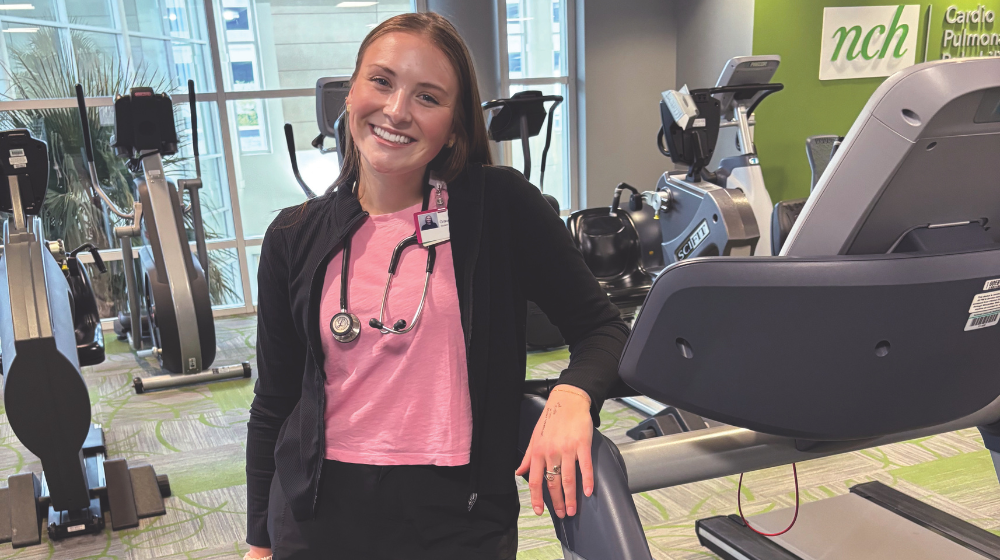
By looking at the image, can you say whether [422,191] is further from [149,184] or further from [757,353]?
[149,184]

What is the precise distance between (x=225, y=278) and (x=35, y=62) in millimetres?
2051

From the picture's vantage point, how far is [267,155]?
6027mm

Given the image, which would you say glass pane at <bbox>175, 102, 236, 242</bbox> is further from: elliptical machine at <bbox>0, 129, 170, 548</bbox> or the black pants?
the black pants

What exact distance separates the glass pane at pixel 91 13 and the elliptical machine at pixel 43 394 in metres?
3.17

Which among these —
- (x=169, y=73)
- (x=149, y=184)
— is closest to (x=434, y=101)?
(x=149, y=184)

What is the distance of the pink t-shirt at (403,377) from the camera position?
119cm

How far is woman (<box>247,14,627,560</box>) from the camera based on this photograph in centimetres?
118

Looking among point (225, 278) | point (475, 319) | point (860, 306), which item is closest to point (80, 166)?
point (225, 278)

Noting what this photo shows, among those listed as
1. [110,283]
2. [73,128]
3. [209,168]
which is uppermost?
[73,128]

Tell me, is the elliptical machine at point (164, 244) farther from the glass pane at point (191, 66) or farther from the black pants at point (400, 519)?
the black pants at point (400, 519)

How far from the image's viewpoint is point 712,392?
39.0 inches

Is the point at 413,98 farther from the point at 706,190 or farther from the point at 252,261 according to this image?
the point at 252,261

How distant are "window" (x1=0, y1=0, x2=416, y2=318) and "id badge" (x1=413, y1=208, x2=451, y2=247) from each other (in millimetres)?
4829

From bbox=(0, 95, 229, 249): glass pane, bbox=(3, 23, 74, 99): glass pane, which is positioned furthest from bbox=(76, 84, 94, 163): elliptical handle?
bbox=(3, 23, 74, 99): glass pane
